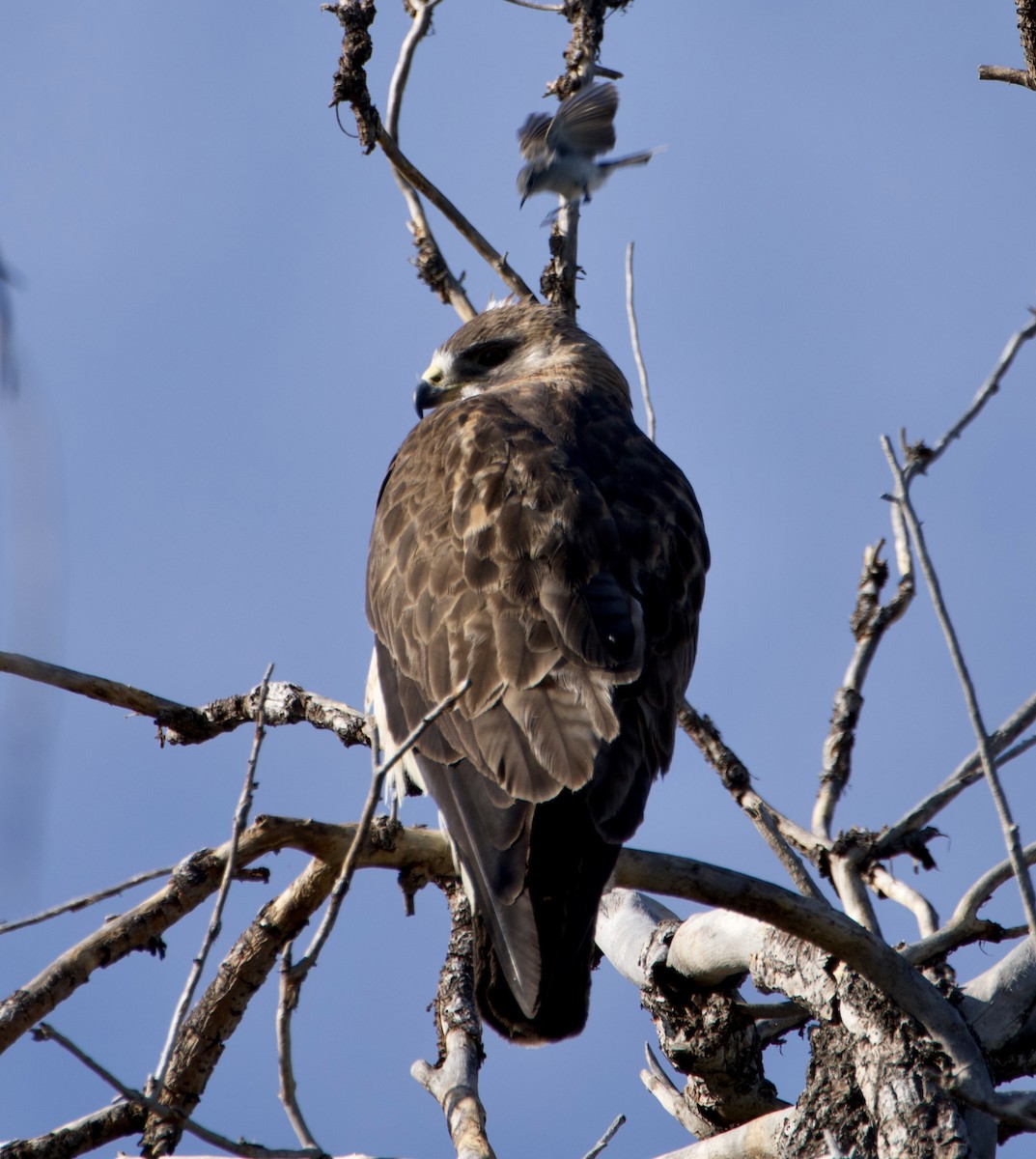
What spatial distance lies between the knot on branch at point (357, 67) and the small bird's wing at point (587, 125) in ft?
2.66

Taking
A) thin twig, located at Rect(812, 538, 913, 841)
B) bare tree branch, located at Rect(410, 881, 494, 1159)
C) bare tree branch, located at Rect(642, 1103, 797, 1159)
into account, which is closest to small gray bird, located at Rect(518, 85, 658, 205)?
thin twig, located at Rect(812, 538, 913, 841)

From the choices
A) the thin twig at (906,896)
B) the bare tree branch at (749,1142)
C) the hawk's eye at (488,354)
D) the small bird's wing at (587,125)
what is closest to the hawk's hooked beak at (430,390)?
the hawk's eye at (488,354)

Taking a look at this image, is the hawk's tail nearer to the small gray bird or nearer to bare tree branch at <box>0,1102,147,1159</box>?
bare tree branch at <box>0,1102,147,1159</box>

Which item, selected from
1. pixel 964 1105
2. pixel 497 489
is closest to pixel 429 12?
pixel 497 489

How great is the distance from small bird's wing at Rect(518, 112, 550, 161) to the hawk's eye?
1.13 m

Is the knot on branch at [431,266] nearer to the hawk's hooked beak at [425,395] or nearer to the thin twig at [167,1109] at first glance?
the hawk's hooked beak at [425,395]

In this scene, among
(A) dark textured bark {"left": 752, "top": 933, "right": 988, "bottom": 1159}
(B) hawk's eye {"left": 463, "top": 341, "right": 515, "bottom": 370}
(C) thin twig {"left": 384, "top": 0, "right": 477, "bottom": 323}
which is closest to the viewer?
(A) dark textured bark {"left": 752, "top": 933, "right": 988, "bottom": 1159}

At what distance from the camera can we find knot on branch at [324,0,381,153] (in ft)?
17.7

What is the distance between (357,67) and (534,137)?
102cm

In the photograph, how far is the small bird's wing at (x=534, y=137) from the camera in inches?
245

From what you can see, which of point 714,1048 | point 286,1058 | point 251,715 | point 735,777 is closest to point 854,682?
point 735,777

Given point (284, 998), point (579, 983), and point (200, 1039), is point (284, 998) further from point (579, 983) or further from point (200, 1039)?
point (200, 1039)

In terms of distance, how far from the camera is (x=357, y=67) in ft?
18.3

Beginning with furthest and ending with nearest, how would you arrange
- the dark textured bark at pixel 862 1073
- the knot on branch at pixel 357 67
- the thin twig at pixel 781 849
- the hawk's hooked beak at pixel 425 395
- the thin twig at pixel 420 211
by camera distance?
the hawk's hooked beak at pixel 425 395
the thin twig at pixel 420 211
the knot on branch at pixel 357 67
the thin twig at pixel 781 849
the dark textured bark at pixel 862 1073
